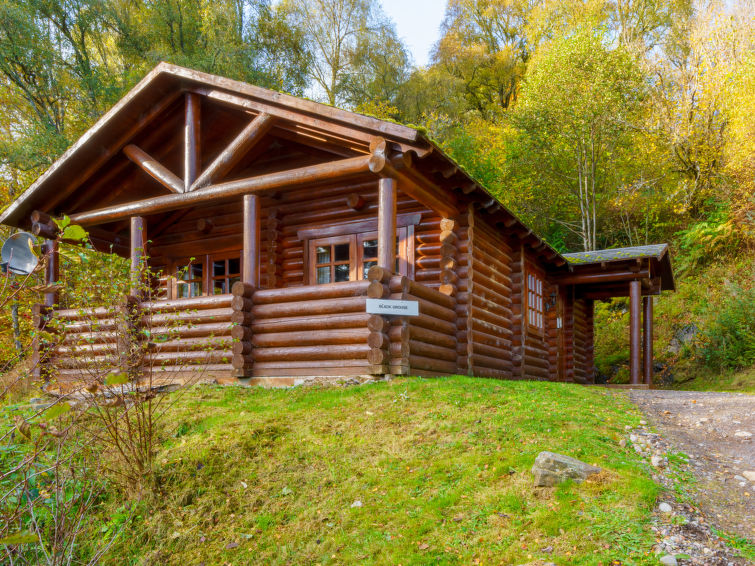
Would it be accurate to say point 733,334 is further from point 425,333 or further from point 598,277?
point 425,333

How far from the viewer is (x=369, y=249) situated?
12.3 metres

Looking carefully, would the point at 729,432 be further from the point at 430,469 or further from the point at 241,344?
the point at 241,344

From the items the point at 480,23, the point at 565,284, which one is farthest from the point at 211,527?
the point at 480,23

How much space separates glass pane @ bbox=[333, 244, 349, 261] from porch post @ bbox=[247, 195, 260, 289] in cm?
244

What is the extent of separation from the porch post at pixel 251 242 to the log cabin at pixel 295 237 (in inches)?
1.0

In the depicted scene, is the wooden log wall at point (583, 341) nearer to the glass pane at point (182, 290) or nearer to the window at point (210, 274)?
the window at point (210, 274)

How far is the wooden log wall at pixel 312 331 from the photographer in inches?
361

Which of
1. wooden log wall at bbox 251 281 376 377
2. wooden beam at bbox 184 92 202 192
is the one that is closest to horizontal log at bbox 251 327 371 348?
wooden log wall at bbox 251 281 376 377

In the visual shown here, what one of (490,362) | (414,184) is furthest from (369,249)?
(490,362)

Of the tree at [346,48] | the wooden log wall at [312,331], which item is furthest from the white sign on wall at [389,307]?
the tree at [346,48]

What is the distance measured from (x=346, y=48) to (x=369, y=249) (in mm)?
22906

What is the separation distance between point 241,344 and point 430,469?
4.95 metres

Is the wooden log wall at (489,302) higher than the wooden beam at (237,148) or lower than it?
lower

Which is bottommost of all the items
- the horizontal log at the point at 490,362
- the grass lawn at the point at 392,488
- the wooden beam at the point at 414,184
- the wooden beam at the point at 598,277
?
the grass lawn at the point at 392,488
